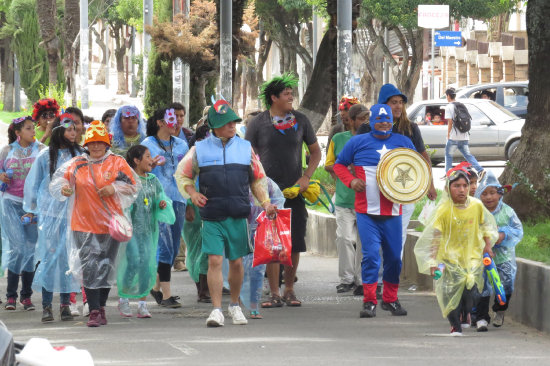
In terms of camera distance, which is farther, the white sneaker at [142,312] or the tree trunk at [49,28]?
the tree trunk at [49,28]

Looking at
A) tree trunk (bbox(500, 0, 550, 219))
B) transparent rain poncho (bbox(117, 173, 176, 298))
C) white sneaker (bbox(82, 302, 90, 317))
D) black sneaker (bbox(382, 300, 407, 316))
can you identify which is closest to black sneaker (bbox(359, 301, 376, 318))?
black sneaker (bbox(382, 300, 407, 316))

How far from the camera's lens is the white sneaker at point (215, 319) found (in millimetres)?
9281

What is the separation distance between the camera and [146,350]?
827 cm

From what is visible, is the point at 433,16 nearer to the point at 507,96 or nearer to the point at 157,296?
the point at 507,96

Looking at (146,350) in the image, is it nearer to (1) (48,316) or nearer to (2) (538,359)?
(1) (48,316)

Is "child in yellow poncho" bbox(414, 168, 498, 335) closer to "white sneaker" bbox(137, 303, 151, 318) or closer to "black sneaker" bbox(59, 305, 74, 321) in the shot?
"white sneaker" bbox(137, 303, 151, 318)

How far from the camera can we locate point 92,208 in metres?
9.48

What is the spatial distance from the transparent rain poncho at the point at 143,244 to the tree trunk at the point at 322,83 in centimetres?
986

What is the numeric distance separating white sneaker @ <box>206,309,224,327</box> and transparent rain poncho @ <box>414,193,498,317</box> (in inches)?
59.9

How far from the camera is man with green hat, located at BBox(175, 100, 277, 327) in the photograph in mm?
9375

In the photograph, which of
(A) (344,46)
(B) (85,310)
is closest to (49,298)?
(B) (85,310)

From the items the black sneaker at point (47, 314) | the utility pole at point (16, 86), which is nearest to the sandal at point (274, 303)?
the black sneaker at point (47, 314)

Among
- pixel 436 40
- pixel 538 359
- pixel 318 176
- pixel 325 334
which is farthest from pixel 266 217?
pixel 436 40

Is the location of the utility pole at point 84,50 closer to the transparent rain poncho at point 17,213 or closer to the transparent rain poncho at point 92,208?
the transparent rain poncho at point 17,213
